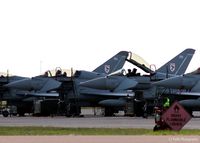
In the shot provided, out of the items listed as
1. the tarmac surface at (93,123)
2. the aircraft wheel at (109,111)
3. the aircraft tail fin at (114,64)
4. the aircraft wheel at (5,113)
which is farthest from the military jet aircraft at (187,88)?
the aircraft wheel at (5,113)

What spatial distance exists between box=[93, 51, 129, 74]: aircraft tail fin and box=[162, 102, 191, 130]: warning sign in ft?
100

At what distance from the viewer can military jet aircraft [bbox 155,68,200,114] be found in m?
42.5

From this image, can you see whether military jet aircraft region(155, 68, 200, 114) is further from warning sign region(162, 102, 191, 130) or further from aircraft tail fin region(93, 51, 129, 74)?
warning sign region(162, 102, 191, 130)

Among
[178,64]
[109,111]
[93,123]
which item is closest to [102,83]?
[109,111]

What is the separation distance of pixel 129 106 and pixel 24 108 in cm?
1079

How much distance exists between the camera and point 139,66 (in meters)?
48.3

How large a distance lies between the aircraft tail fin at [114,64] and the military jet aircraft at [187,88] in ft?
24.7

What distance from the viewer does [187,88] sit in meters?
44.2

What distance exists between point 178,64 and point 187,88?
5.89m

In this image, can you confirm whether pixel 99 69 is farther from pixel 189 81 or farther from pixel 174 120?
pixel 174 120

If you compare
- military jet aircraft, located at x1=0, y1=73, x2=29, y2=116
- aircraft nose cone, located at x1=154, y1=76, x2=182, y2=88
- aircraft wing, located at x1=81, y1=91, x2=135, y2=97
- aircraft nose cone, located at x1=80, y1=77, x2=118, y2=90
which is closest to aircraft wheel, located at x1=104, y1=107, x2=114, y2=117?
aircraft wing, located at x1=81, y1=91, x2=135, y2=97

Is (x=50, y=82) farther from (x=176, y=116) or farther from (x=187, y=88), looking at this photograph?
(x=176, y=116)

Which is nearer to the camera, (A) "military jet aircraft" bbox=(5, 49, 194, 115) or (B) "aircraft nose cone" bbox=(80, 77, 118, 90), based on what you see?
(A) "military jet aircraft" bbox=(5, 49, 194, 115)
